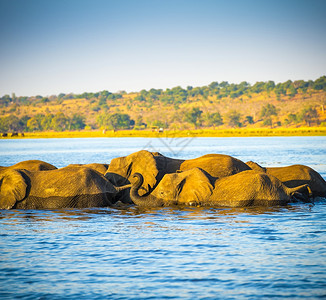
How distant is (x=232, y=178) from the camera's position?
15.1 m

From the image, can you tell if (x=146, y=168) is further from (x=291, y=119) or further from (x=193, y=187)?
(x=291, y=119)

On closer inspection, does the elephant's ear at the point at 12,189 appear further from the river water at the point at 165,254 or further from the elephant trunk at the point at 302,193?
the elephant trunk at the point at 302,193

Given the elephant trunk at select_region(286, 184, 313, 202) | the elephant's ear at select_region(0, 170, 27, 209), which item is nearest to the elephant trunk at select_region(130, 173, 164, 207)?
the elephant's ear at select_region(0, 170, 27, 209)

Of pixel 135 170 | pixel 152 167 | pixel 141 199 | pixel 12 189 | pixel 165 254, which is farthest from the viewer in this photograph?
pixel 135 170

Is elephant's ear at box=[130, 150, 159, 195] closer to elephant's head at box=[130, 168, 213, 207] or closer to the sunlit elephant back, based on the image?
elephant's head at box=[130, 168, 213, 207]

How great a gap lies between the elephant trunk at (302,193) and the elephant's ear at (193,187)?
7.76 ft

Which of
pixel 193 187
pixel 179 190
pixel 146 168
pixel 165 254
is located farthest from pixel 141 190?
pixel 165 254

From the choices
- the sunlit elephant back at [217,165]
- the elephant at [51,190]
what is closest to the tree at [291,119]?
the sunlit elephant back at [217,165]

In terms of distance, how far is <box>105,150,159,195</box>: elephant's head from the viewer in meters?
16.4

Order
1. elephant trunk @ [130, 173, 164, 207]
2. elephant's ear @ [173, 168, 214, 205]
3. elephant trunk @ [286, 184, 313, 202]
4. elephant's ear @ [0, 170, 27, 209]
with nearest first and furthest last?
elephant's ear @ [0, 170, 27, 209], elephant's ear @ [173, 168, 214, 205], elephant trunk @ [286, 184, 313, 202], elephant trunk @ [130, 173, 164, 207]

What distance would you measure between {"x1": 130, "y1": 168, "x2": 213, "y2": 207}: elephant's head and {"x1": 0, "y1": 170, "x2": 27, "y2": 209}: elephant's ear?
3.08 m

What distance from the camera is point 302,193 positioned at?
16016 millimetres

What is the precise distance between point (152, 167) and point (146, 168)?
0.21m

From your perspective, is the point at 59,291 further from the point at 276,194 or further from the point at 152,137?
the point at 152,137
